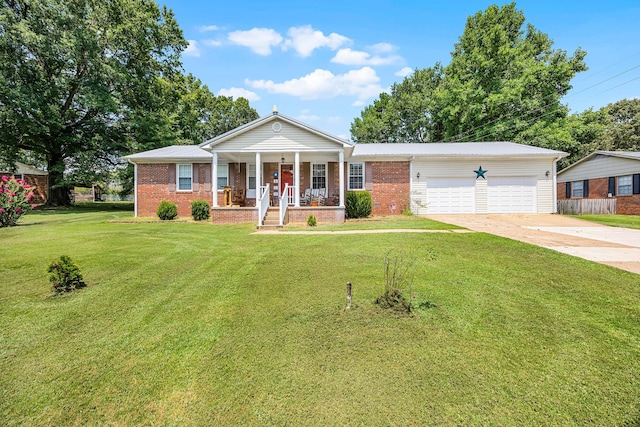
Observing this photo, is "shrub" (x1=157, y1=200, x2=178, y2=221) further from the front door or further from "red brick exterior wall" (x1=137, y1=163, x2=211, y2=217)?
the front door

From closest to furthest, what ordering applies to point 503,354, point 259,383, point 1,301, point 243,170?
point 259,383, point 503,354, point 1,301, point 243,170

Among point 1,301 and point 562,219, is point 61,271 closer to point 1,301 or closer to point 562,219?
point 1,301

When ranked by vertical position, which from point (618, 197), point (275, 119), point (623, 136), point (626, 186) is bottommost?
point (618, 197)

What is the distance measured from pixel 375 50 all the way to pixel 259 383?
67.2 ft

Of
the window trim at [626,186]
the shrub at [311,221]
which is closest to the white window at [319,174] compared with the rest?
the shrub at [311,221]

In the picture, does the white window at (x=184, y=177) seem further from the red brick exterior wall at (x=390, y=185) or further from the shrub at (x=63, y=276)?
the shrub at (x=63, y=276)

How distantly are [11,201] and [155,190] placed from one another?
5.98m

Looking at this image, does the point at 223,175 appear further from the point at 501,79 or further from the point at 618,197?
the point at 501,79

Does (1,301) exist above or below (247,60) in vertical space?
below

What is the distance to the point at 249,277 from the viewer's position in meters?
5.51

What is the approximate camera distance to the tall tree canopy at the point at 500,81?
24031mm

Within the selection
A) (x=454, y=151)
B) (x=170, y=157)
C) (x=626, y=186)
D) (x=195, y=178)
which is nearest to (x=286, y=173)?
(x=195, y=178)

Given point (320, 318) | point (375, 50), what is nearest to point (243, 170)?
point (375, 50)

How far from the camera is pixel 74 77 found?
22422 millimetres
